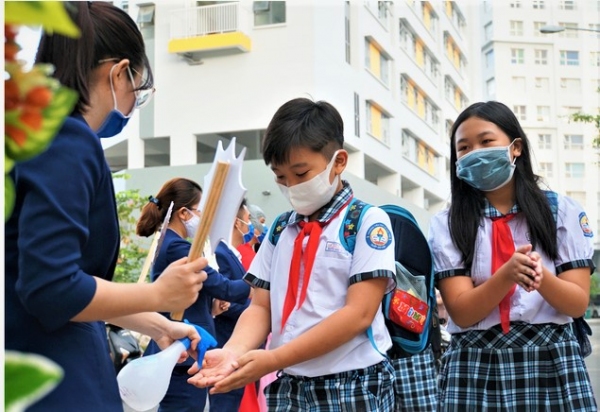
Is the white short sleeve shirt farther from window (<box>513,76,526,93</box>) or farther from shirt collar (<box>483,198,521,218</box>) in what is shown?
window (<box>513,76,526,93</box>)

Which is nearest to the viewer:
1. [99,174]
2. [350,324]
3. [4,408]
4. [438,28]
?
[4,408]

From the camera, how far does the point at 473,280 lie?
255cm

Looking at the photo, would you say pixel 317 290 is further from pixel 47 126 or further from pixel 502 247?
pixel 47 126

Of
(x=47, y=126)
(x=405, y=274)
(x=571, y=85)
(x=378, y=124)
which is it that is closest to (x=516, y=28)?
(x=571, y=85)

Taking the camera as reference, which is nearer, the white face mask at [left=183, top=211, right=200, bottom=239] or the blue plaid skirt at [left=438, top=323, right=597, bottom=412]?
the blue plaid skirt at [left=438, top=323, right=597, bottom=412]

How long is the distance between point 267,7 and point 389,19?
734cm

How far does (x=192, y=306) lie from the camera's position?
13.2 ft

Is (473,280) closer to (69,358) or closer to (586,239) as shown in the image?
(586,239)

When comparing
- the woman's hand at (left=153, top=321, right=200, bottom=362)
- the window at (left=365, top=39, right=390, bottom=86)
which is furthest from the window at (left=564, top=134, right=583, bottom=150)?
the woman's hand at (left=153, top=321, right=200, bottom=362)

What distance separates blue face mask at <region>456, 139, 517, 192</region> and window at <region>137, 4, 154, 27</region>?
21.6 meters

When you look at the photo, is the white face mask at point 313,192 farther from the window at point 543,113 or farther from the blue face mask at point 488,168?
the window at point 543,113

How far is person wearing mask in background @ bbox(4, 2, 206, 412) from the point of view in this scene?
3.88 feet

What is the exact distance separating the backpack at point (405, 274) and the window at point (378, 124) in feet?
73.8

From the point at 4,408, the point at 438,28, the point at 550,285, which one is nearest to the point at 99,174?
the point at 4,408
